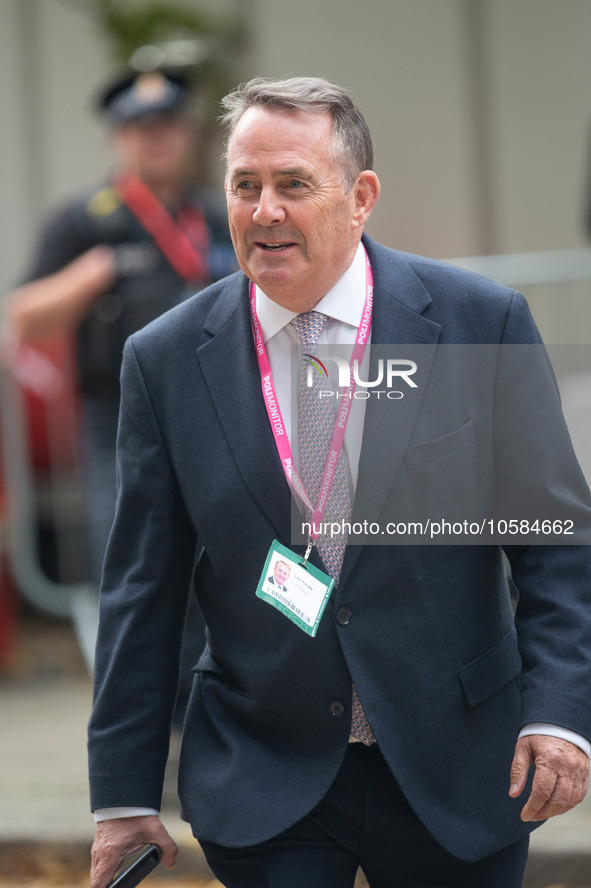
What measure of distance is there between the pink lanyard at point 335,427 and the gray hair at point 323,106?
0.77 ft

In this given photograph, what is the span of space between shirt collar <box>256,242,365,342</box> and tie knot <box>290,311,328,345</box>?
1 cm

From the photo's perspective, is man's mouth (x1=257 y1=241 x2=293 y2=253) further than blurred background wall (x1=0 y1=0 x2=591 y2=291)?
No

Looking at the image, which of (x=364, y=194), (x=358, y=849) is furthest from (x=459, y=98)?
(x=358, y=849)

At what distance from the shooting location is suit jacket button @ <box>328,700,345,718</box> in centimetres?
239

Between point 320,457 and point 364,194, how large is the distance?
50cm

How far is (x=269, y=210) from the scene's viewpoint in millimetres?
2348

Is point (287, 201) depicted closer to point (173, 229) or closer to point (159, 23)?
point (173, 229)

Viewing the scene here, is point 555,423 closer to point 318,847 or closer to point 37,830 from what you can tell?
point 318,847

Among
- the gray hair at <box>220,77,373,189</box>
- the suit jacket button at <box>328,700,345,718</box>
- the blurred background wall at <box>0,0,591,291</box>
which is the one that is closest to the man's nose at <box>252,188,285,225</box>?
the gray hair at <box>220,77,373,189</box>

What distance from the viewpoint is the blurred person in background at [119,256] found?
445cm

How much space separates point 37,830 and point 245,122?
8.87 feet

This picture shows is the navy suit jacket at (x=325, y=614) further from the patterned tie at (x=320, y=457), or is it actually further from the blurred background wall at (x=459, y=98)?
the blurred background wall at (x=459, y=98)

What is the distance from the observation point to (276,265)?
7.81 ft

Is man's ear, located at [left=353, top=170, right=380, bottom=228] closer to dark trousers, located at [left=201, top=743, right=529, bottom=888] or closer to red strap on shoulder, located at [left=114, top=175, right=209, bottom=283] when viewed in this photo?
dark trousers, located at [left=201, top=743, right=529, bottom=888]
